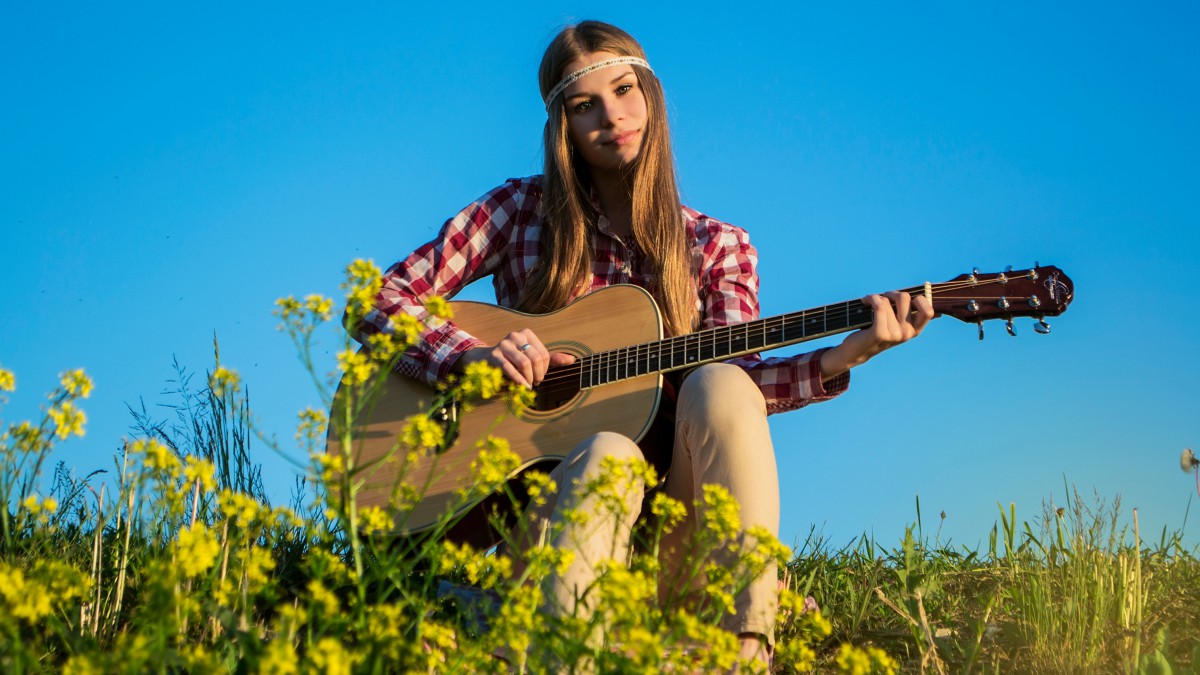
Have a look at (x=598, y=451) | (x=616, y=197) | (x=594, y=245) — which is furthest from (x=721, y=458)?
(x=616, y=197)

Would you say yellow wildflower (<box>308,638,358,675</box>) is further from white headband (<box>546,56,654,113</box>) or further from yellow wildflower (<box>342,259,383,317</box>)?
white headband (<box>546,56,654,113</box>)

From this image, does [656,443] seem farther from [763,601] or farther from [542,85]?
[542,85]

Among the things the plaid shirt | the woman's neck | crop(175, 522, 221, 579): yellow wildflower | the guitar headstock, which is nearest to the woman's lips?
the woman's neck

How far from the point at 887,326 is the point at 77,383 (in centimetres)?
191

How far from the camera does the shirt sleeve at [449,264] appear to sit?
343 centimetres

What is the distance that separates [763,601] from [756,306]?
3.98 feet

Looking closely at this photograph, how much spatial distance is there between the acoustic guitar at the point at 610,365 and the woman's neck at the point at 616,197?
0.33 metres

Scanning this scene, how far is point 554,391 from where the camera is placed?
3244 mm

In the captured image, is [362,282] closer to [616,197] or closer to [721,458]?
[721,458]

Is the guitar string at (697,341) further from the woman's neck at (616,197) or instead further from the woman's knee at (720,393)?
the woman's neck at (616,197)

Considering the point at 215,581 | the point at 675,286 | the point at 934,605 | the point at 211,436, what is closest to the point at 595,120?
the point at 675,286

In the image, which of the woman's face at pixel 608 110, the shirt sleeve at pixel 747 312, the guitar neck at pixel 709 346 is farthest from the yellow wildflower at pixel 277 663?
the woman's face at pixel 608 110

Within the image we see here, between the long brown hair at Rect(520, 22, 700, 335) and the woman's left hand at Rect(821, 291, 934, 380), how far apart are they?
1.83ft

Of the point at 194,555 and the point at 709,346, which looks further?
the point at 709,346
